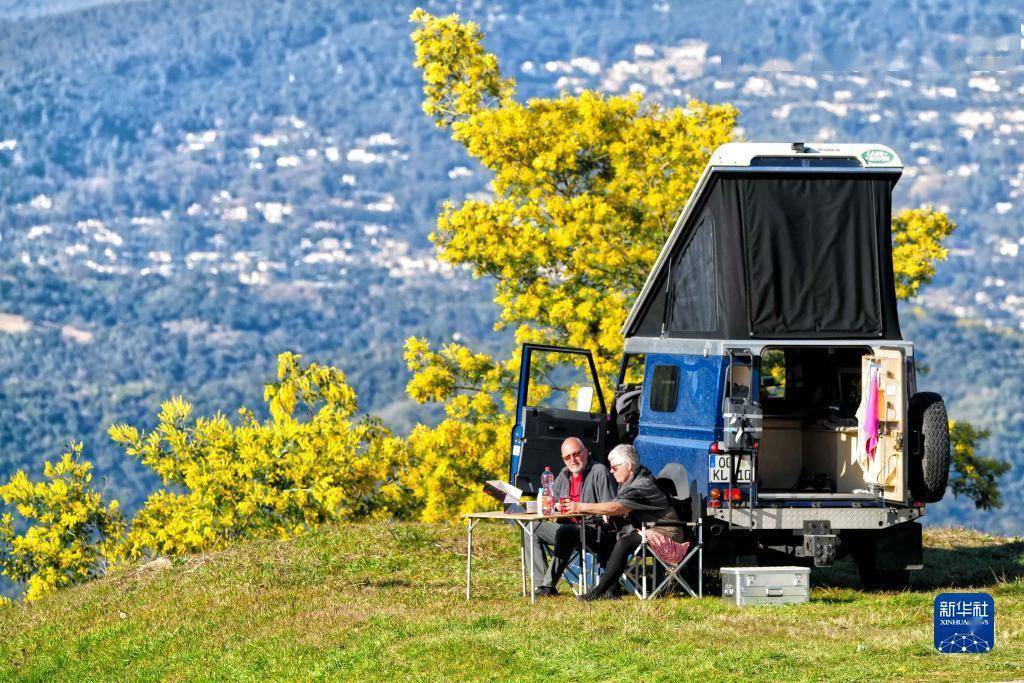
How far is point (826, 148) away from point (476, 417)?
1484 centimetres

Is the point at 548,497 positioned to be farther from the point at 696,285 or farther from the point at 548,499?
the point at 696,285

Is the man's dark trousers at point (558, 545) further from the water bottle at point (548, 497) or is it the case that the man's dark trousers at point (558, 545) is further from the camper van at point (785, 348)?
the camper van at point (785, 348)

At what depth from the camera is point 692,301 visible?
14312mm

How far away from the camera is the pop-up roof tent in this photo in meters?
13.6

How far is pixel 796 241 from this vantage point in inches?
543

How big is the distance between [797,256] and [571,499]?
2.77 metres

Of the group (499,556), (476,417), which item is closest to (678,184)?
(476,417)

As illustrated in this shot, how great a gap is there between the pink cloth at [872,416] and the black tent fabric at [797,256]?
42 cm

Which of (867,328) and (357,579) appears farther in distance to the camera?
(357,579)

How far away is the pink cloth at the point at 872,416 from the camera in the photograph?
44.8 ft

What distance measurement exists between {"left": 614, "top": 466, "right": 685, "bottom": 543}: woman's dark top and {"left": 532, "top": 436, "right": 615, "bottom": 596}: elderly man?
0.78 feet

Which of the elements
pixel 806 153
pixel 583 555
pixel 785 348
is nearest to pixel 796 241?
pixel 806 153

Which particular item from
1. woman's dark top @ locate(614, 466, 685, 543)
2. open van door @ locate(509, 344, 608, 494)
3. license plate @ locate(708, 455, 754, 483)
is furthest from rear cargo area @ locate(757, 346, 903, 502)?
open van door @ locate(509, 344, 608, 494)

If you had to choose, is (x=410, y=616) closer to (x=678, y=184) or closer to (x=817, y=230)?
(x=817, y=230)
